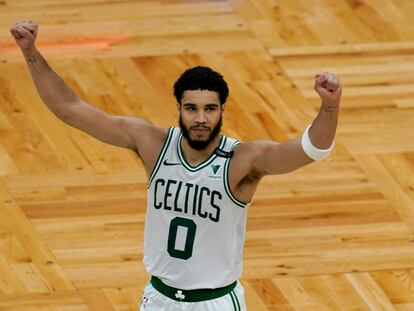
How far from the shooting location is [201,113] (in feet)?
20.2

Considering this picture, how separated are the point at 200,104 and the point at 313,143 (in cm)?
56

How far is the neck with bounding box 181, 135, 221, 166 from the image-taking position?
20.9 feet

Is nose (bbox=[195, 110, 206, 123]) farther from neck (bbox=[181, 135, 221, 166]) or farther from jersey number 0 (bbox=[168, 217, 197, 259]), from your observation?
jersey number 0 (bbox=[168, 217, 197, 259])

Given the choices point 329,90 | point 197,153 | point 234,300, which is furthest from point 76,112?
point 329,90

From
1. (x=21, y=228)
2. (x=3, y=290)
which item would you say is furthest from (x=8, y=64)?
(x=3, y=290)

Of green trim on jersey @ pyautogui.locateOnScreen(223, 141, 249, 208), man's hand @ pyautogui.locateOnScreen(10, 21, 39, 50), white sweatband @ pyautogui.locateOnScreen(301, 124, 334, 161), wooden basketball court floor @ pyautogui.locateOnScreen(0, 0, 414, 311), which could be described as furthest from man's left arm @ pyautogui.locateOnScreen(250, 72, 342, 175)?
wooden basketball court floor @ pyautogui.locateOnScreen(0, 0, 414, 311)

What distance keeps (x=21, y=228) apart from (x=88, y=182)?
68 centimetres

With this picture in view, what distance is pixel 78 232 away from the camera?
886 cm

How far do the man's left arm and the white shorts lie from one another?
65cm

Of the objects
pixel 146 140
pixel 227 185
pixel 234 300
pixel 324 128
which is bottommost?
pixel 234 300

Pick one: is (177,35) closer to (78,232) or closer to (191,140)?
(78,232)

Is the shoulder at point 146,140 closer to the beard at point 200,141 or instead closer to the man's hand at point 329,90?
the beard at point 200,141

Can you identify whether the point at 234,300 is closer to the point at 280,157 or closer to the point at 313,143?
the point at 280,157

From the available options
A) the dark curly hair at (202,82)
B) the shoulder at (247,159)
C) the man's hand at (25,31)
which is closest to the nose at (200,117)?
the dark curly hair at (202,82)
